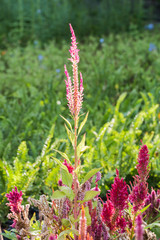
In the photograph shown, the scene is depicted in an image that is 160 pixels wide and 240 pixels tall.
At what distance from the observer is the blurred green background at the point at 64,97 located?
2.28m

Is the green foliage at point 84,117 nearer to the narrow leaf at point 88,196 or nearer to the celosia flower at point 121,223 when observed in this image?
the narrow leaf at point 88,196

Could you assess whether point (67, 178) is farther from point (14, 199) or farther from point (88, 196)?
point (14, 199)

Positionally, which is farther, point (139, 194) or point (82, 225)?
point (139, 194)

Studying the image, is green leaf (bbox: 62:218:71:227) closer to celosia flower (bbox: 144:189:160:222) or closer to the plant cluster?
the plant cluster

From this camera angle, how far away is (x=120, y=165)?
2344 mm

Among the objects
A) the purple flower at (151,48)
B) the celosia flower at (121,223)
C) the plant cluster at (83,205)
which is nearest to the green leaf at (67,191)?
the plant cluster at (83,205)

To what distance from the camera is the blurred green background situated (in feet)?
7.49

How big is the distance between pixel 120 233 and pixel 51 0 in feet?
19.9

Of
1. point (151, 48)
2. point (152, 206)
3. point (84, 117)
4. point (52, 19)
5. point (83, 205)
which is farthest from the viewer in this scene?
point (52, 19)

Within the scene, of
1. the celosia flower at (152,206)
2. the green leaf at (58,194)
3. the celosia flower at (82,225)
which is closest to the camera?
the celosia flower at (82,225)

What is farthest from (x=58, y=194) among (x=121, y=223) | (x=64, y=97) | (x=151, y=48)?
(x=151, y=48)

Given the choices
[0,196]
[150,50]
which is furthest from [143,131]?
[150,50]

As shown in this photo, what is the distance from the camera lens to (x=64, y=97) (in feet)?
11.1

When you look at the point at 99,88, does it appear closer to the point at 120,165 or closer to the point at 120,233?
the point at 120,165
